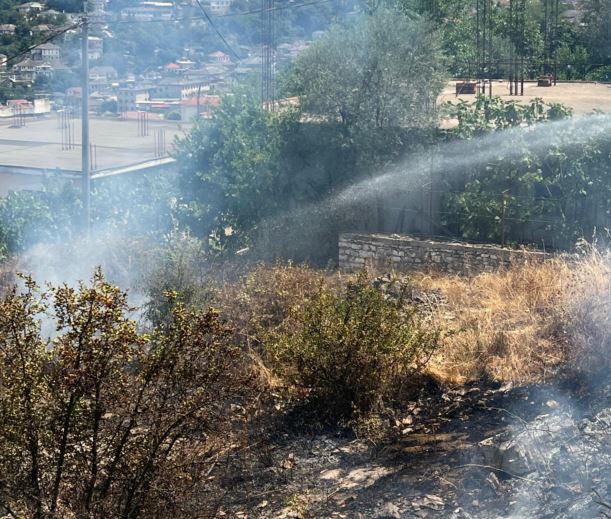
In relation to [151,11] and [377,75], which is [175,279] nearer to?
[377,75]

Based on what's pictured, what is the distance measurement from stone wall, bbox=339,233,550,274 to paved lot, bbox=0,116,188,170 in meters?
9.08

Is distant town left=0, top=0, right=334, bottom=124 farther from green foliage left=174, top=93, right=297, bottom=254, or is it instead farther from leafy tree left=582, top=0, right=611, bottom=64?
leafy tree left=582, top=0, right=611, bottom=64

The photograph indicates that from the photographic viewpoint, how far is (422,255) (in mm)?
12859

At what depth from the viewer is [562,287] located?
900cm

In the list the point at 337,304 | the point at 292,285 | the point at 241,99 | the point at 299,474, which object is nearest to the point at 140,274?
the point at 292,285

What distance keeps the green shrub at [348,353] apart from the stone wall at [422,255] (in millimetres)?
4451

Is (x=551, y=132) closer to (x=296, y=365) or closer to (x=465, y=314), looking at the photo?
(x=465, y=314)

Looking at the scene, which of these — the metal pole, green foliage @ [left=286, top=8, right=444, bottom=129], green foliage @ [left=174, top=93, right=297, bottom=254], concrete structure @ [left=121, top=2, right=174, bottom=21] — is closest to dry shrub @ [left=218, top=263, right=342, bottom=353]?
green foliage @ [left=174, top=93, right=297, bottom=254]

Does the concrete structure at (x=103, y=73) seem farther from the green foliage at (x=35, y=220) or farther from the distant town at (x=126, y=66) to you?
the green foliage at (x=35, y=220)

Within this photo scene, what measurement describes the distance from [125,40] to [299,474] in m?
17.9

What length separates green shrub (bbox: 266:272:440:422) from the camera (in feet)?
24.6

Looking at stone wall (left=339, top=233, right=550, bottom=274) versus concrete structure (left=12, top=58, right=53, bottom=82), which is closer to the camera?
stone wall (left=339, top=233, right=550, bottom=274)

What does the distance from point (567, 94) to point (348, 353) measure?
12.6 m

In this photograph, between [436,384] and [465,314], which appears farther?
[465,314]
